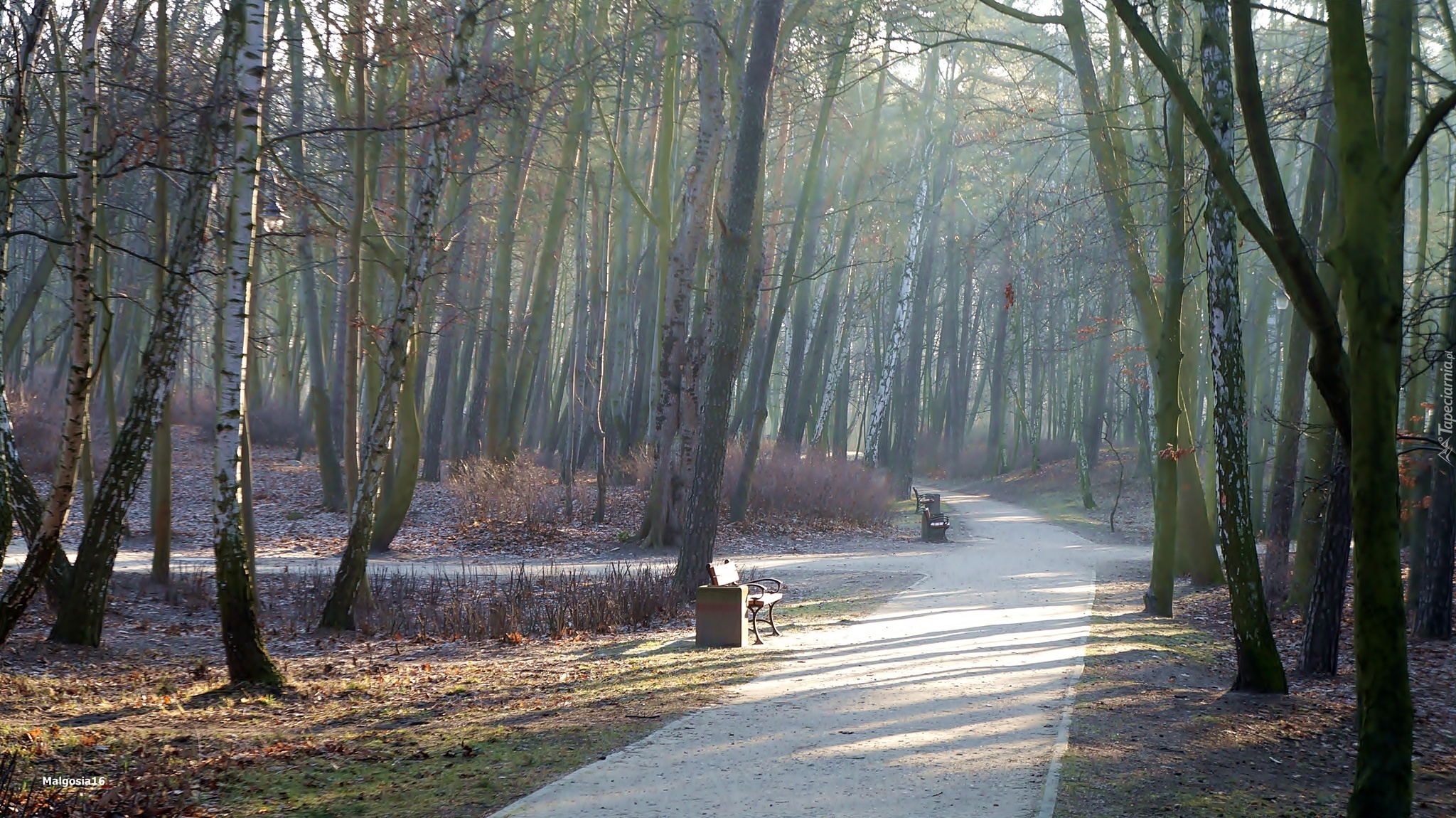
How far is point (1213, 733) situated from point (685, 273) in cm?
1292

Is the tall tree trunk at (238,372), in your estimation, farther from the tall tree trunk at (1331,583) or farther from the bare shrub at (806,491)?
the bare shrub at (806,491)

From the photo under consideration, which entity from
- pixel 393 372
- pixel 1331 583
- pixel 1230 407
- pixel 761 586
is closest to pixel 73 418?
pixel 393 372

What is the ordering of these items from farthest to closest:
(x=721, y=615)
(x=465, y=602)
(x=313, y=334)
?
(x=313, y=334) < (x=465, y=602) < (x=721, y=615)

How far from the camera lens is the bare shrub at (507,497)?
857 inches

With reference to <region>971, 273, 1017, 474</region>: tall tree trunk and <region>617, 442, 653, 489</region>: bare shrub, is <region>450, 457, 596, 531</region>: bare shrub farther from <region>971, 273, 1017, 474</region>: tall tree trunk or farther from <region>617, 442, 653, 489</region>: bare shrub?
<region>971, 273, 1017, 474</region>: tall tree trunk

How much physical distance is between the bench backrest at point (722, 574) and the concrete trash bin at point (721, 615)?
0.25 feet

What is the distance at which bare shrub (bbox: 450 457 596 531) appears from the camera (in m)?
21.8

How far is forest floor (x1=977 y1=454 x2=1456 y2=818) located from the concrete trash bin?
328cm

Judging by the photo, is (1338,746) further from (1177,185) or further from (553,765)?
(1177,185)

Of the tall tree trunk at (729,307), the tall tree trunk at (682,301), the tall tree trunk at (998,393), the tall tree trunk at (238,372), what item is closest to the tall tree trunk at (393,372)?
the tall tree trunk at (238,372)

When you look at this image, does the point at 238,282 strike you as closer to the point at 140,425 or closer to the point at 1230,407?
the point at 140,425

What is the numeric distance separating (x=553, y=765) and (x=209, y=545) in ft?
Answer: 50.1

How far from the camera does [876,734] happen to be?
6.97 m

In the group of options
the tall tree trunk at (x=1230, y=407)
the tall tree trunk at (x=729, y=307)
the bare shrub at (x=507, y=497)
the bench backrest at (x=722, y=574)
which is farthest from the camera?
the bare shrub at (x=507, y=497)
